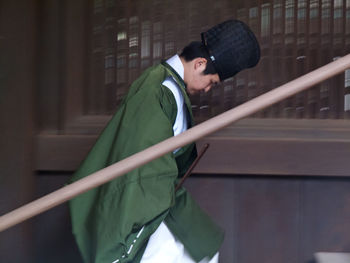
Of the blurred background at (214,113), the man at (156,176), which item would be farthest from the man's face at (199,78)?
the blurred background at (214,113)

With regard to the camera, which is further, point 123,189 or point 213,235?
point 213,235

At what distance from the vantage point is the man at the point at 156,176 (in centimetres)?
281

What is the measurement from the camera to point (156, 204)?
2.81 meters

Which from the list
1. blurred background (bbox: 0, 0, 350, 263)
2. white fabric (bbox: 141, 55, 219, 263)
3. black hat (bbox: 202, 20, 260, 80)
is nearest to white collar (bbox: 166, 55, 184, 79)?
white fabric (bbox: 141, 55, 219, 263)

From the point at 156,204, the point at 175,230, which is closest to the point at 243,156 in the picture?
the point at 175,230

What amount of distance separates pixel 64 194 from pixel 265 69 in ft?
7.35

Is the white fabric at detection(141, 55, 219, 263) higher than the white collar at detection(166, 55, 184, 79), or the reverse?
the white collar at detection(166, 55, 184, 79)

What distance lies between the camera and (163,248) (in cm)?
305

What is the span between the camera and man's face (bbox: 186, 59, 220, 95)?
315 cm

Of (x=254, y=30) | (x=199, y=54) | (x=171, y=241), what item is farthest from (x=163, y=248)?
(x=254, y=30)

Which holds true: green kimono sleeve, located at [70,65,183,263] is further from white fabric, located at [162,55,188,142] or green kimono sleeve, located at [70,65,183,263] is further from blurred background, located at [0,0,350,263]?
blurred background, located at [0,0,350,263]

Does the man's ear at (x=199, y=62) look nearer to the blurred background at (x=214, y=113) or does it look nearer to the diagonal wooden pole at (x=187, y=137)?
the diagonal wooden pole at (x=187, y=137)

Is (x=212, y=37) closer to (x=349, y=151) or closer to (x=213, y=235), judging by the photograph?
(x=213, y=235)

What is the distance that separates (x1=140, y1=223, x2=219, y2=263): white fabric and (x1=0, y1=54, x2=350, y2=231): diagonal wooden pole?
60 centimetres
